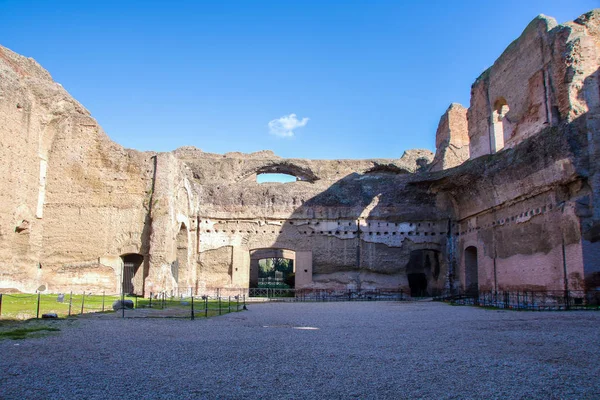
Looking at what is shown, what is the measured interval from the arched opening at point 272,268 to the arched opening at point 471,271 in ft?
30.9

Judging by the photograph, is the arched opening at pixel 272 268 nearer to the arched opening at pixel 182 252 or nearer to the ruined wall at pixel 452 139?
the arched opening at pixel 182 252

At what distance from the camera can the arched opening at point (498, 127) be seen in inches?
816

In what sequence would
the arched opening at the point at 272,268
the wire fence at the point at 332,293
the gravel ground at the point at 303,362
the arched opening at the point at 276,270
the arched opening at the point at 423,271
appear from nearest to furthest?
the gravel ground at the point at 303,362 < the wire fence at the point at 332,293 < the arched opening at the point at 423,271 < the arched opening at the point at 272,268 < the arched opening at the point at 276,270

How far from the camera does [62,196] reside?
58.0 ft

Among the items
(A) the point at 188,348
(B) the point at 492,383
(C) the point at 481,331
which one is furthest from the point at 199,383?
(C) the point at 481,331

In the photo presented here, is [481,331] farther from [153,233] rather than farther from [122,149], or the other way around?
[122,149]

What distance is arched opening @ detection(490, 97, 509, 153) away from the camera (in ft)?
68.0

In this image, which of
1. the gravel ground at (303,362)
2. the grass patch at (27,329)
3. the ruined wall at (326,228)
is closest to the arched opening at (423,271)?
the ruined wall at (326,228)

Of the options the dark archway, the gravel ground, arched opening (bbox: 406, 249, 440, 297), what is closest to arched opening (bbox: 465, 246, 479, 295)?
arched opening (bbox: 406, 249, 440, 297)

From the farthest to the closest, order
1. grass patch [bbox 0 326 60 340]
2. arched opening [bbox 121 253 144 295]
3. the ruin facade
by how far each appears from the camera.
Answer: arched opening [bbox 121 253 144 295], the ruin facade, grass patch [bbox 0 326 60 340]

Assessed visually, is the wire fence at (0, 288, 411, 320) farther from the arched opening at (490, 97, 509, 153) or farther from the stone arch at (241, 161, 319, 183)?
the stone arch at (241, 161, 319, 183)

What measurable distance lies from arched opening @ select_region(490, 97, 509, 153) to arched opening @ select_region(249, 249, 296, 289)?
11478mm

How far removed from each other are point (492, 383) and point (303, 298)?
16.5 m

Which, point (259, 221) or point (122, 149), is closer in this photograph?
point (122, 149)
